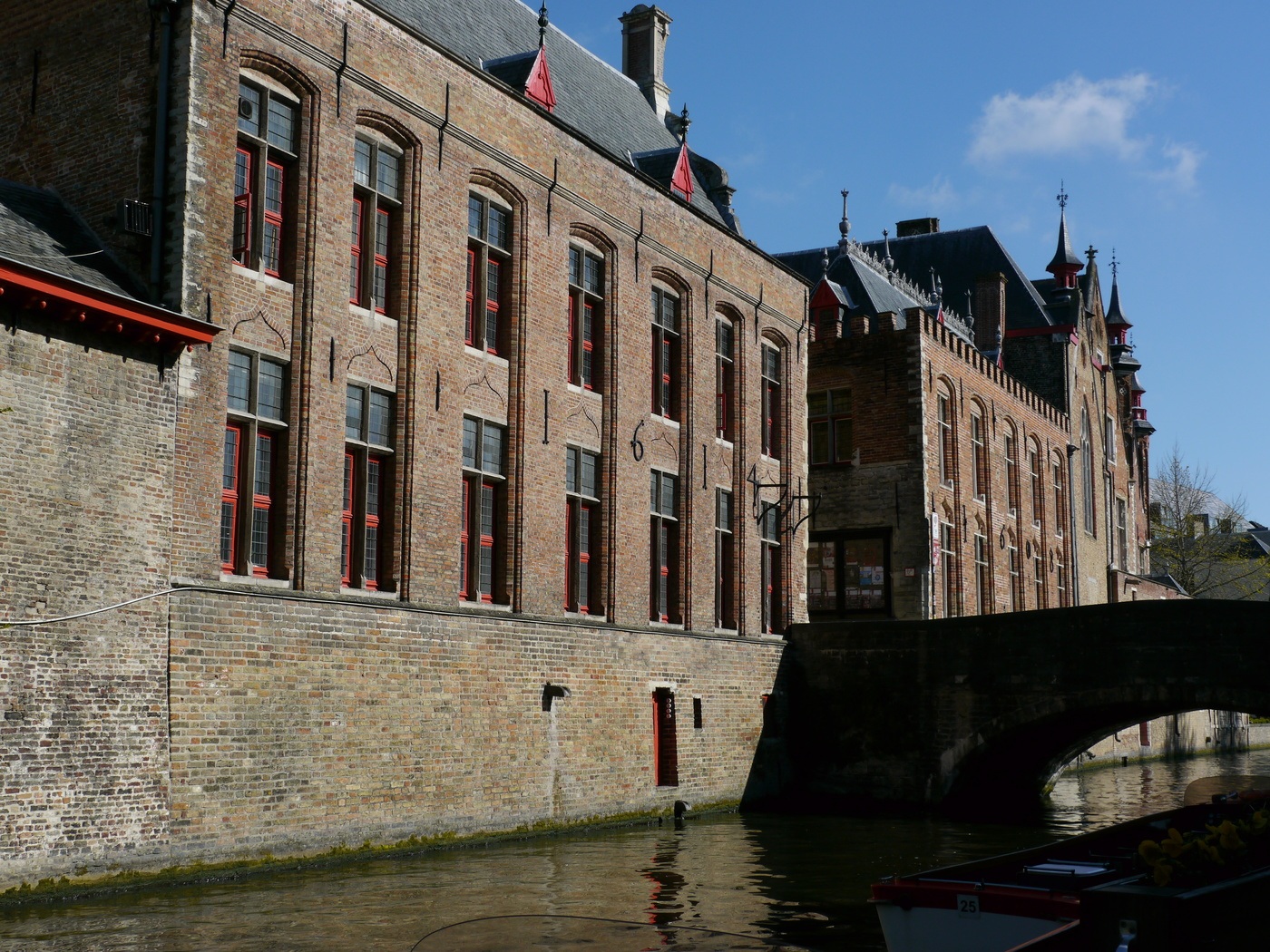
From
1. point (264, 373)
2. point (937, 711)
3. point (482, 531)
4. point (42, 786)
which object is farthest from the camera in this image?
point (937, 711)

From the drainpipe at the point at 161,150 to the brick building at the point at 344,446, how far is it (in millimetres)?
30

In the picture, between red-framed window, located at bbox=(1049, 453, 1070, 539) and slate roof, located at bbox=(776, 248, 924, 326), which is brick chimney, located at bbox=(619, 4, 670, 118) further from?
red-framed window, located at bbox=(1049, 453, 1070, 539)

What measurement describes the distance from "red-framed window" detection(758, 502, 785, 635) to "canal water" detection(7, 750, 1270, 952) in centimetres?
528

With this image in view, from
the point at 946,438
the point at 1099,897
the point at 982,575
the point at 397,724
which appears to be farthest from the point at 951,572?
the point at 1099,897

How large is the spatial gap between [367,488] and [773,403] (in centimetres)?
1126

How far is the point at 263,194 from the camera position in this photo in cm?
1445

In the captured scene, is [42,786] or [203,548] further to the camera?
[203,548]

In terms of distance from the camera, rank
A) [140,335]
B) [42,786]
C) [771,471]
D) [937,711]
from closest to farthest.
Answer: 1. [42,786]
2. [140,335]
3. [937,711]
4. [771,471]

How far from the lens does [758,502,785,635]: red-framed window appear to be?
24172 mm

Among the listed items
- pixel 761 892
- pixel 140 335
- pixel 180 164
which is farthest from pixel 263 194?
pixel 761 892

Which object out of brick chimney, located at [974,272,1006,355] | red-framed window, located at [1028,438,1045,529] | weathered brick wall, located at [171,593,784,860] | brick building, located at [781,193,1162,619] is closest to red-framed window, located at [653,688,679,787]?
weathered brick wall, located at [171,593,784,860]

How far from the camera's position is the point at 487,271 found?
58.1 ft

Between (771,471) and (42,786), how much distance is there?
1538 centimetres

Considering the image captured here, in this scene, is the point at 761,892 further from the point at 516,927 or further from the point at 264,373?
the point at 516,927
